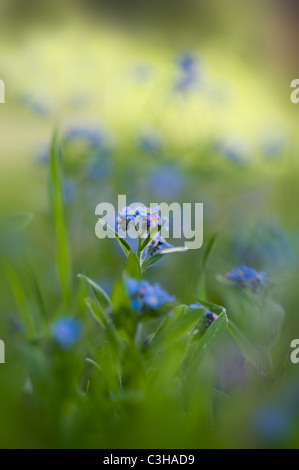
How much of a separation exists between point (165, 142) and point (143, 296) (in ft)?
4.81

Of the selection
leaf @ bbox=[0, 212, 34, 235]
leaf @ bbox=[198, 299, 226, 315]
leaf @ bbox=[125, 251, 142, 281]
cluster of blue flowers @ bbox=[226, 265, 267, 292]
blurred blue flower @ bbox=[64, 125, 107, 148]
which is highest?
blurred blue flower @ bbox=[64, 125, 107, 148]

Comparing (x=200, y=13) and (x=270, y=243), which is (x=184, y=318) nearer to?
(x=270, y=243)

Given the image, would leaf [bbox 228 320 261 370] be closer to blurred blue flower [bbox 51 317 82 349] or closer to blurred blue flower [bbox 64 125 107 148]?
blurred blue flower [bbox 51 317 82 349]

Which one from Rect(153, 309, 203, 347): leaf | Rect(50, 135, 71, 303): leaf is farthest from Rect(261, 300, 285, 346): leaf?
Rect(50, 135, 71, 303): leaf

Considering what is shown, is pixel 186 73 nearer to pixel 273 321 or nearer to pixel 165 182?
pixel 165 182

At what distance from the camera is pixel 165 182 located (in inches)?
67.3

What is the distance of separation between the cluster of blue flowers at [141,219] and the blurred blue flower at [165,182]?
94 cm

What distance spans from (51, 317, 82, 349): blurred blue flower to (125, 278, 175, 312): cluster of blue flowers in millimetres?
72

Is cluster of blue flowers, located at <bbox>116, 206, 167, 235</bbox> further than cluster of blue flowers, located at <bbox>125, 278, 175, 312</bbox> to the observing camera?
Yes

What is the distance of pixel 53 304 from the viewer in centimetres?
128

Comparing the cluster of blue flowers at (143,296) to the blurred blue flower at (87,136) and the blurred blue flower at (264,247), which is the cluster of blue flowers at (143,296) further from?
the blurred blue flower at (87,136)

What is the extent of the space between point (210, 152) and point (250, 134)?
1.01 meters

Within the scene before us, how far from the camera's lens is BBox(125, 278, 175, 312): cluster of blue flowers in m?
0.63

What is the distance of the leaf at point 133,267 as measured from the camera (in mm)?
713
